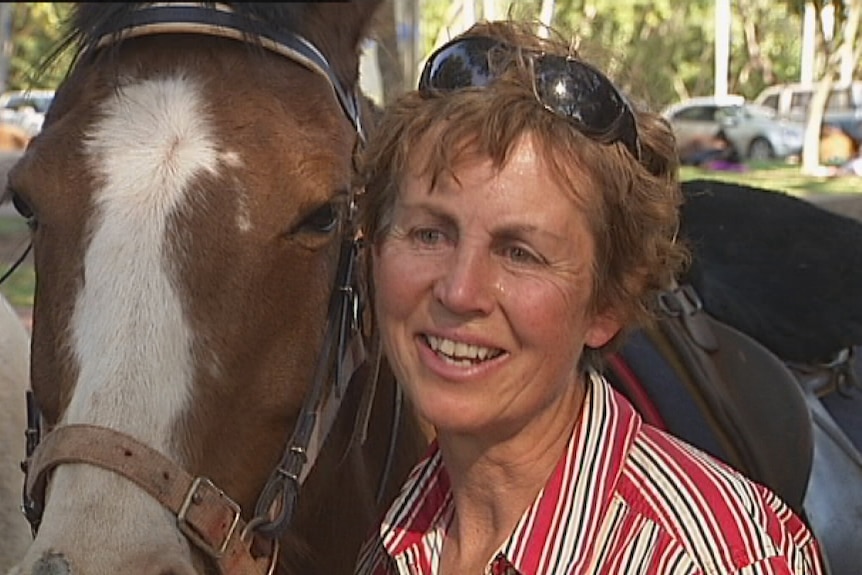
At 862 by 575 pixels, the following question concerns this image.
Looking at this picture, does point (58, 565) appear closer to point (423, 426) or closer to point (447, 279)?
point (447, 279)

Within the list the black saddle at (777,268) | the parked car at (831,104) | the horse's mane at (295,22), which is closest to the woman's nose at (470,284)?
the horse's mane at (295,22)

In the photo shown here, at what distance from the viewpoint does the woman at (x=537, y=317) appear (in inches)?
77.0

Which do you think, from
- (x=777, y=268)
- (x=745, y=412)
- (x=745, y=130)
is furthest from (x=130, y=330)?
(x=745, y=130)

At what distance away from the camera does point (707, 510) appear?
6.28 ft

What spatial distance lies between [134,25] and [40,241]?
45 cm

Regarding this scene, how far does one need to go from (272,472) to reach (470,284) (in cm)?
71

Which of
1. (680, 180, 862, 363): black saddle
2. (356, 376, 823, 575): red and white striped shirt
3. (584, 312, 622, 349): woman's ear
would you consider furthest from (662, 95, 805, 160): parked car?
(356, 376, 823, 575): red and white striped shirt

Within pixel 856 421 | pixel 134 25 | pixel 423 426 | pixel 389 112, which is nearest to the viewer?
pixel 389 112

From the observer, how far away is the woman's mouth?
2.02 metres

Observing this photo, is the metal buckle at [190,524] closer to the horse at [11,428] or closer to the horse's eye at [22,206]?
the horse's eye at [22,206]

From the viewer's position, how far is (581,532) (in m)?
1.97

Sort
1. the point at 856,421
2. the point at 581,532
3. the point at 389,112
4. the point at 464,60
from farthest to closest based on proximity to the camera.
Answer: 1. the point at 856,421
2. the point at 389,112
3. the point at 464,60
4. the point at 581,532

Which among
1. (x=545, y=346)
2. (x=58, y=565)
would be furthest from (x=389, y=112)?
(x=58, y=565)

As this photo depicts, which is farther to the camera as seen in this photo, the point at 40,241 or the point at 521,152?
the point at 40,241
